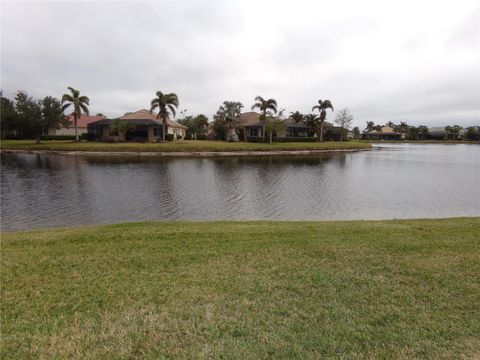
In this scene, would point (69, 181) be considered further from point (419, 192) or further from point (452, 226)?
point (419, 192)

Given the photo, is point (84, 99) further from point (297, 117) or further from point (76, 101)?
point (297, 117)

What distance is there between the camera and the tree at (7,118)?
2564 inches

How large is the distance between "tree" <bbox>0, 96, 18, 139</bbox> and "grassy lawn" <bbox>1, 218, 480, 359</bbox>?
7715 cm

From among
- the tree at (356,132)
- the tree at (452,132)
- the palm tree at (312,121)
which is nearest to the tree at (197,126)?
the palm tree at (312,121)

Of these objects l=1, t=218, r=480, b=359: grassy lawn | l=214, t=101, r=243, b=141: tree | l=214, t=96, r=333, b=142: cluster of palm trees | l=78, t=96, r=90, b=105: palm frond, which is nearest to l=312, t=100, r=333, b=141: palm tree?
l=214, t=96, r=333, b=142: cluster of palm trees

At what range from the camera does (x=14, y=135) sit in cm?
7369

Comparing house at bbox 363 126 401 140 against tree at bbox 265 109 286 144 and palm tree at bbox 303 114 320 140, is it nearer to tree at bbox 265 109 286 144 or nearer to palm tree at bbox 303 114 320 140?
palm tree at bbox 303 114 320 140

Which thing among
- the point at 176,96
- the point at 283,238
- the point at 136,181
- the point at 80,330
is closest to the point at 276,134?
the point at 176,96

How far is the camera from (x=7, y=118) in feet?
215

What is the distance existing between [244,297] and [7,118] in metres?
84.5

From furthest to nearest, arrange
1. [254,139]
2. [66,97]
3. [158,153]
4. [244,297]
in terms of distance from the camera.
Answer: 1. [254,139]
2. [66,97]
3. [158,153]
4. [244,297]

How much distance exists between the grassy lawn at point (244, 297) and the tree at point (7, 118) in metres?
77.2

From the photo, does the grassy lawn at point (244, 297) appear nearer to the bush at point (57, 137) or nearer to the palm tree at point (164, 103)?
the palm tree at point (164, 103)

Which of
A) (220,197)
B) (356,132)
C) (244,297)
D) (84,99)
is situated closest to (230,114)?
(84,99)
